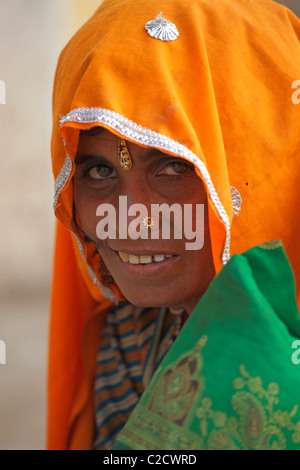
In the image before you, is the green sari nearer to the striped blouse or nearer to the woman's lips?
the woman's lips

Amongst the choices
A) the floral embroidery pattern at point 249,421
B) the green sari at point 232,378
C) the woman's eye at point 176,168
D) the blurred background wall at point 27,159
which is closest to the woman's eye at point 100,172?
the woman's eye at point 176,168

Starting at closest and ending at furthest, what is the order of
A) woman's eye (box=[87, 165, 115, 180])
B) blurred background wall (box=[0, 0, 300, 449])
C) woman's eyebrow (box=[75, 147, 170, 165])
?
woman's eyebrow (box=[75, 147, 170, 165]) < woman's eye (box=[87, 165, 115, 180]) < blurred background wall (box=[0, 0, 300, 449])

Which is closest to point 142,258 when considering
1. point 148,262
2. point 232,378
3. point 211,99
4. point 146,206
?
point 148,262

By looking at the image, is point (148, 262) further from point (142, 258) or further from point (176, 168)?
point (176, 168)

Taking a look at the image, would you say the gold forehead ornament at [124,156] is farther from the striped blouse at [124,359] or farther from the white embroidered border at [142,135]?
the striped blouse at [124,359]

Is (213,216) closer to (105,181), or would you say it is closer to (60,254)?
(105,181)

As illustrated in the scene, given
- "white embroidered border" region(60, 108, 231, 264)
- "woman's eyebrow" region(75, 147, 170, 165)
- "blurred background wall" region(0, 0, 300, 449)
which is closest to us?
"white embroidered border" region(60, 108, 231, 264)

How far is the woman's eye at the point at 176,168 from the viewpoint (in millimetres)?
1276

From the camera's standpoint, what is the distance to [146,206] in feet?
4.17

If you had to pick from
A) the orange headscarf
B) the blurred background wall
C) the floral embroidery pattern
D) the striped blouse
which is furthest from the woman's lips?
the blurred background wall

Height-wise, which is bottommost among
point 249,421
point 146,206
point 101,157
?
point 249,421

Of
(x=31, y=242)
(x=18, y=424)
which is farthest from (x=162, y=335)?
(x=31, y=242)

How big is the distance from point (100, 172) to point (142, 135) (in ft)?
0.79

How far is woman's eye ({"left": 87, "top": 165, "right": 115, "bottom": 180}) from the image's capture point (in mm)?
1357
